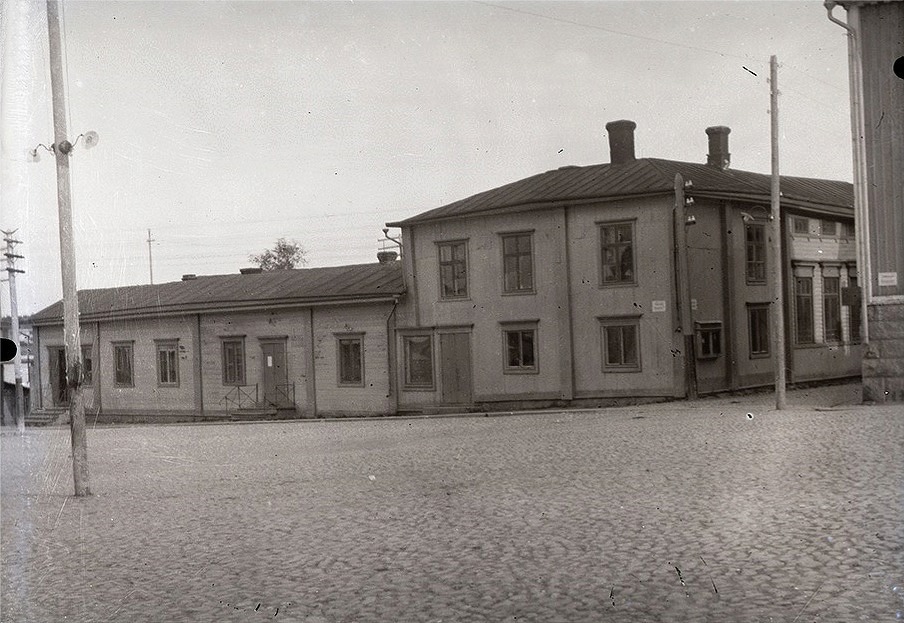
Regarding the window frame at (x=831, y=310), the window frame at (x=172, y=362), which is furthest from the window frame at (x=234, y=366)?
the window frame at (x=831, y=310)

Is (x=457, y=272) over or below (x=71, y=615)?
over

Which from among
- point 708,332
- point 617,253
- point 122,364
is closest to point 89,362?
point 122,364

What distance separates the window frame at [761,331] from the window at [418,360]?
8.77m

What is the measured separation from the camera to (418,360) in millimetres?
26125

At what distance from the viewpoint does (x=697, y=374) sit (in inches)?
916

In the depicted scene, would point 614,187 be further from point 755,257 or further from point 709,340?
point 755,257

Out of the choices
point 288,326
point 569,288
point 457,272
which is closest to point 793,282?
point 569,288

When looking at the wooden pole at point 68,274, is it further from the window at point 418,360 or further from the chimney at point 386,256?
the chimney at point 386,256

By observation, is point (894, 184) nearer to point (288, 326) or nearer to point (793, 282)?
point (793, 282)

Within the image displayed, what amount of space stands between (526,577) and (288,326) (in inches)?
854

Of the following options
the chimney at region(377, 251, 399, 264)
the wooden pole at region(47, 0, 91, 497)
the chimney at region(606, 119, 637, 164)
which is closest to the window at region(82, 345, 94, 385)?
the wooden pole at region(47, 0, 91, 497)

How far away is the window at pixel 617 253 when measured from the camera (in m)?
23.4

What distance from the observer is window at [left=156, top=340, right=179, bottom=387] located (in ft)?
72.4

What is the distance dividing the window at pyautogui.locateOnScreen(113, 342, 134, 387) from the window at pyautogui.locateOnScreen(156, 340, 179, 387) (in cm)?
986
